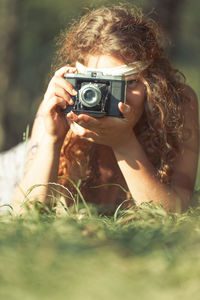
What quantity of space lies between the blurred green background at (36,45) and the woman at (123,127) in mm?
330

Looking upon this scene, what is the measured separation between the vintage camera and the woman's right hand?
0.03 meters

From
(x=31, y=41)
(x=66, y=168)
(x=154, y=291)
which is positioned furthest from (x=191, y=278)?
(x=31, y=41)

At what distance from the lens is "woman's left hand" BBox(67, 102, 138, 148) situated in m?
2.09

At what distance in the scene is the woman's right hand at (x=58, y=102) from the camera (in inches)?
83.4

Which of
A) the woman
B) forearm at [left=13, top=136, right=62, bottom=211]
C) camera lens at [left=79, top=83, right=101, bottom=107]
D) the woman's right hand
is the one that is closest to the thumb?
the woman

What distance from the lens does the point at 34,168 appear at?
2.28 metres

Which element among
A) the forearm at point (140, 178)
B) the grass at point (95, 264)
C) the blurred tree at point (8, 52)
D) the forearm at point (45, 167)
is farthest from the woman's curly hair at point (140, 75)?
the blurred tree at point (8, 52)

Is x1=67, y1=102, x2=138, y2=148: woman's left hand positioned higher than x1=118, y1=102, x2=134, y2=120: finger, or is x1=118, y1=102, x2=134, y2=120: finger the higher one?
x1=118, y1=102, x2=134, y2=120: finger

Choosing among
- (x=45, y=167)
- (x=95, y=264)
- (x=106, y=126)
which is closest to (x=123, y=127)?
(x=106, y=126)

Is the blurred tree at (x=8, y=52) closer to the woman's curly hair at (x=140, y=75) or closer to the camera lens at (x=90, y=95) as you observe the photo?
the woman's curly hair at (x=140, y=75)

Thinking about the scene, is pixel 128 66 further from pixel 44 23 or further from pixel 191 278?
pixel 44 23

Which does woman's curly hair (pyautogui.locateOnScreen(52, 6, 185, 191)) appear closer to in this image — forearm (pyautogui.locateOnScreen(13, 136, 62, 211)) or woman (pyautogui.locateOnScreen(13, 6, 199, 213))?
woman (pyautogui.locateOnScreen(13, 6, 199, 213))

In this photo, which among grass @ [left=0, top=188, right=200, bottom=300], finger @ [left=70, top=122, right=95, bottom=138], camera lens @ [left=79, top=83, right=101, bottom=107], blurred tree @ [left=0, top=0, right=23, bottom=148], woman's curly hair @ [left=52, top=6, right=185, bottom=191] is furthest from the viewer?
blurred tree @ [left=0, top=0, right=23, bottom=148]

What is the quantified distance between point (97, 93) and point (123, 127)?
0.75 ft
